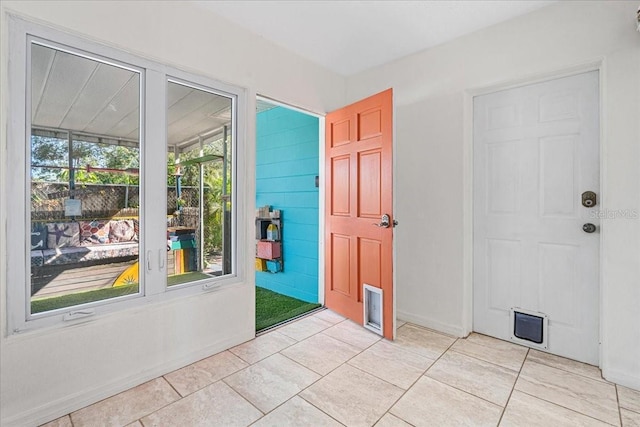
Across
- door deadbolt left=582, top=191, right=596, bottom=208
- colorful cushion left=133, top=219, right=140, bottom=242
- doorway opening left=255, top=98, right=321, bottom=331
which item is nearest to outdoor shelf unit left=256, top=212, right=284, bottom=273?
doorway opening left=255, top=98, right=321, bottom=331

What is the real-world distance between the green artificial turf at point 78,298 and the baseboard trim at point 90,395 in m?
0.51

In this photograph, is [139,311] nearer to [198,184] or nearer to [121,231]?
[121,231]

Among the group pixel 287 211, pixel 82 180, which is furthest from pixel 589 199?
pixel 82 180

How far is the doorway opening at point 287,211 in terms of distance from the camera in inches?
144

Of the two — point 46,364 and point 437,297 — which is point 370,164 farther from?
point 46,364

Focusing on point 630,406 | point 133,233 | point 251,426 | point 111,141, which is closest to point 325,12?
point 111,141

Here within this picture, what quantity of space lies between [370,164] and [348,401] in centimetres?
185

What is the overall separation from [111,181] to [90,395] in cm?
131

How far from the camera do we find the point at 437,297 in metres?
2.78

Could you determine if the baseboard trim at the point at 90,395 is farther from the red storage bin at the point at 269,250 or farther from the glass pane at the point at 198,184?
the red storage bin at the point at 269,250

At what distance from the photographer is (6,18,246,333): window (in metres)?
1.63

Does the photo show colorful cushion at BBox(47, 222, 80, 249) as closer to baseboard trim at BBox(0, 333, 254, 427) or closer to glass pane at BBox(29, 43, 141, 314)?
glass pane at BBox(29, 43, 141, 314)

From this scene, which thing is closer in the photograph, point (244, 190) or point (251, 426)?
point (251, 426)

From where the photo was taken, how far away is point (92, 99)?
1896 millimetres
